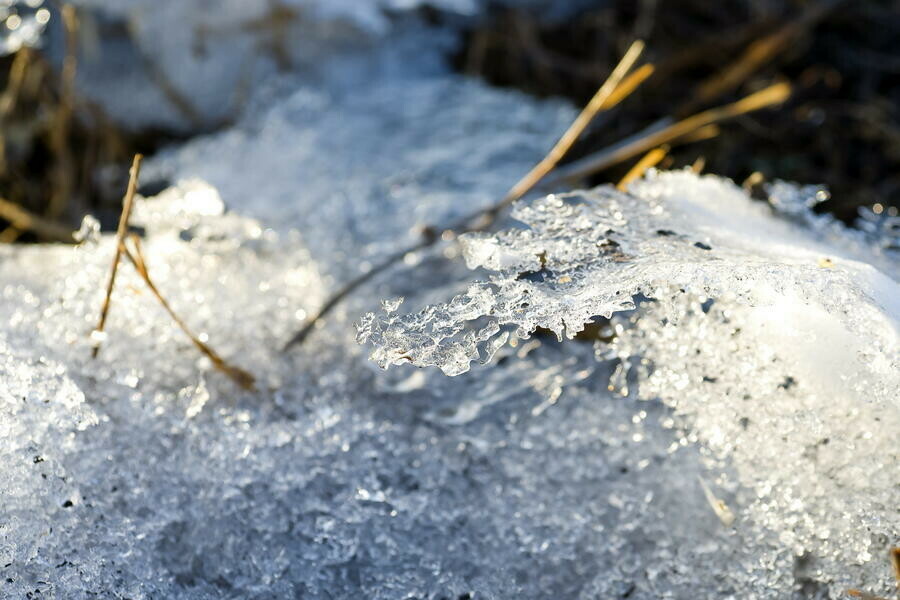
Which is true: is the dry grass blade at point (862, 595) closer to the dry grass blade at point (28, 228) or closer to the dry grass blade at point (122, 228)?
the dry grass blade at point (122, 228)

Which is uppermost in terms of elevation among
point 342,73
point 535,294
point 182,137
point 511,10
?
point 535,294

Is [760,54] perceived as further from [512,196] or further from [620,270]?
[620,270]

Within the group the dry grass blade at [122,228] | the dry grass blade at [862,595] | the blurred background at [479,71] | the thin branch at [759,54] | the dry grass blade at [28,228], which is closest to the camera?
the dry grass blade at [862,595]

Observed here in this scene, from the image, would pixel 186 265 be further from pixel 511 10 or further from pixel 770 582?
pixel 511 10

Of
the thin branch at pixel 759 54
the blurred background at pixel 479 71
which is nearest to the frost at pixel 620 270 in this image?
the blurred background at pixel 479 71

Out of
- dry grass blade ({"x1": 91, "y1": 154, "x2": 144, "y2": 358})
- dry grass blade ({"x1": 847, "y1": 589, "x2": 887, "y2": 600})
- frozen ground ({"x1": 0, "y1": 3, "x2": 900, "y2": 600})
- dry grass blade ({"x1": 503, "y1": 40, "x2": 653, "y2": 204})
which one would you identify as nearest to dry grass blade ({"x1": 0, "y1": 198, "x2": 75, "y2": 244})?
frozen ground ({"x1": 0, "y1": 3, "x2": 900, "y2": 600})

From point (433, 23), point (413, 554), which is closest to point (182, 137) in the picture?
point (433, 23)
